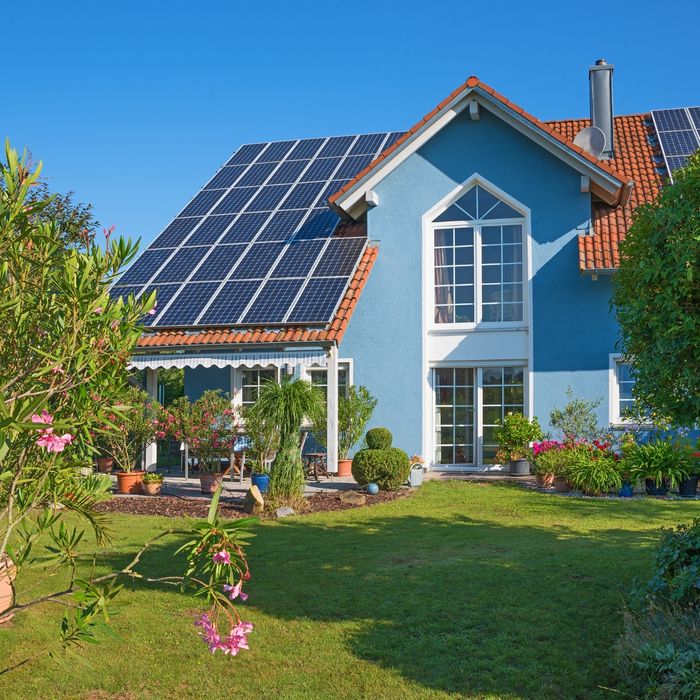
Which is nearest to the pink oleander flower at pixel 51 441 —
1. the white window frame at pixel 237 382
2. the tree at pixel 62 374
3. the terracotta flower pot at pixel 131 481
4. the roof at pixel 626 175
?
the tree at pixel 62 374

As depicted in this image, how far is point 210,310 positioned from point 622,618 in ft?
40.5

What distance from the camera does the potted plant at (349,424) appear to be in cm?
1822

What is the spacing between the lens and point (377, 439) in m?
17.3

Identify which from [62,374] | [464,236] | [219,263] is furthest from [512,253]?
[62,374]

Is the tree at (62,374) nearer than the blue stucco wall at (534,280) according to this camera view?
Yes

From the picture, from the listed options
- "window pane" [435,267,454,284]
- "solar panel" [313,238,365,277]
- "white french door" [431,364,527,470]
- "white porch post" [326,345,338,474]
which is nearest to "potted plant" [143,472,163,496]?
"white porch post" [326,345,338,474]

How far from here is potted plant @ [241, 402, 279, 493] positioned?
46.6ft

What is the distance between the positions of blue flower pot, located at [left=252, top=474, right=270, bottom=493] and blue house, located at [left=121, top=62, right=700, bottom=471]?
124 inches

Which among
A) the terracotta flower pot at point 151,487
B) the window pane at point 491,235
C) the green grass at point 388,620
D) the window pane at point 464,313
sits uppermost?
the window pane at point 491,235

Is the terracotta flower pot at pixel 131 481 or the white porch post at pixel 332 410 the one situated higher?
the white porch post at pixel 332 410

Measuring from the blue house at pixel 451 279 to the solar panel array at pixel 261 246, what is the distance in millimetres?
63

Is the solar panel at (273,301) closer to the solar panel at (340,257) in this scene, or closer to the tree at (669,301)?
the solar panel at (340,257)

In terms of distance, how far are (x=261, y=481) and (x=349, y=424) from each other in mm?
4183

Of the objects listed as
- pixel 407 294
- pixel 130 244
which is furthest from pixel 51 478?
pixel 407 294
